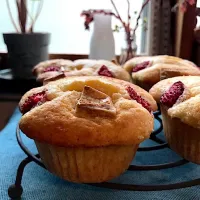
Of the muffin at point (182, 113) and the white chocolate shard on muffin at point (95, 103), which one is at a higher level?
the white chocolate shard on muffin at point (95, 103)

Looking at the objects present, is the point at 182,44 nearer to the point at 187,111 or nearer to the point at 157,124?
the point at 157,124

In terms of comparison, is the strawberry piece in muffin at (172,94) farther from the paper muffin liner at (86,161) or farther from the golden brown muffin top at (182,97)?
the paper muffin liner at (86,161)

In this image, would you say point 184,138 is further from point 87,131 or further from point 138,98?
point 87,131

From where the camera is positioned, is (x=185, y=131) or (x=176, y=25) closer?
(x=185, y=131)

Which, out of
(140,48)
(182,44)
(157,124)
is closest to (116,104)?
(157,124)

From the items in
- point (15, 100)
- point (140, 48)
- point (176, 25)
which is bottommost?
point (15, 100)

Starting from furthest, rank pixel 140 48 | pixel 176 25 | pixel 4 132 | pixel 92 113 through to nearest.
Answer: pixel 140 48
pixel 176 25
pixel 4 132
pixel 92 113

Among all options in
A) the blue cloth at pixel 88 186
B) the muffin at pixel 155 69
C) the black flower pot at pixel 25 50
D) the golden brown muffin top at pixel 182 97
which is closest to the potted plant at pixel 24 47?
the black flower pot at pixel 25 50
